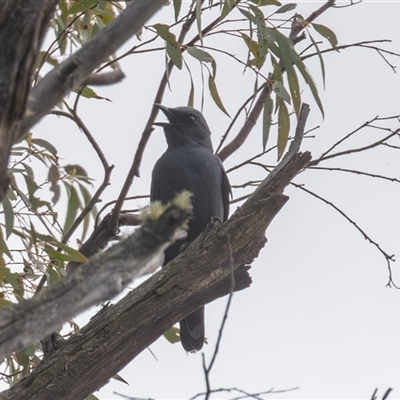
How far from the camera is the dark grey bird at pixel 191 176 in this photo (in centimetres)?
416

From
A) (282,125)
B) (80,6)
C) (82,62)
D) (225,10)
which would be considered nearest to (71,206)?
(80,6)

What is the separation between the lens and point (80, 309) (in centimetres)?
127

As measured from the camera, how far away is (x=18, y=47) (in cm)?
114

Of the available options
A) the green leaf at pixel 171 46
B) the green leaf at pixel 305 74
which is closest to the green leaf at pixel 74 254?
the green leaf at pixel 171 46

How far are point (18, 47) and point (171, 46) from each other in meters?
2.01

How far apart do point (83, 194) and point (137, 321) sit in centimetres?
146

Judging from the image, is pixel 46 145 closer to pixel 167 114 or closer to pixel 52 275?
pixel 52 275

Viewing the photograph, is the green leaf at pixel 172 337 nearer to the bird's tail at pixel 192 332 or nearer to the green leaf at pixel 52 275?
the bird's tail at pixel 192 332

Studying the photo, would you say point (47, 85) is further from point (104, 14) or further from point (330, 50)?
point (330, 50)

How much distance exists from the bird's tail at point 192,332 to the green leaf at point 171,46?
4.56 feet

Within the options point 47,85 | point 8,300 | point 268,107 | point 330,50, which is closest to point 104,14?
point 268,107

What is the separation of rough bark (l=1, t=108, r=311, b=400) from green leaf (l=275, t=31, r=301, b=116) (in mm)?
396

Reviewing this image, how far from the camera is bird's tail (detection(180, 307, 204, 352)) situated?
3.87 metres

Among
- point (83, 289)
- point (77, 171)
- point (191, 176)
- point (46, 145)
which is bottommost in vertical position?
point (83, 289)
